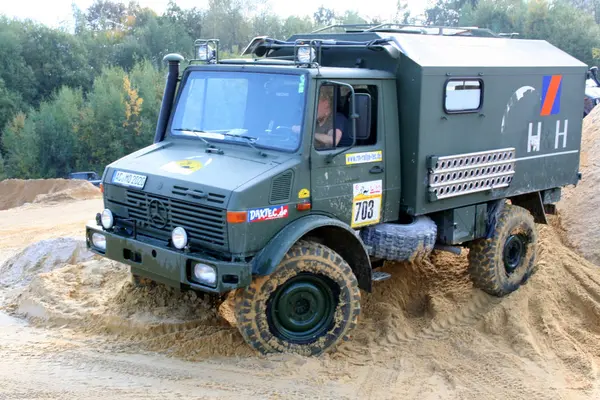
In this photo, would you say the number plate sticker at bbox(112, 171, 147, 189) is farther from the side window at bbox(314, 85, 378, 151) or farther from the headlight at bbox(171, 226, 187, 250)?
the side window at bbox(314, 85, 378, 151)

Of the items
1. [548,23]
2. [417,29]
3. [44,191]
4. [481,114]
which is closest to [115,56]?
[44,191]

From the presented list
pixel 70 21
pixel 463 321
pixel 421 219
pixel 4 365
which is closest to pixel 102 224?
pixel 4 365

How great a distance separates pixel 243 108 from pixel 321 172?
37.0 inches

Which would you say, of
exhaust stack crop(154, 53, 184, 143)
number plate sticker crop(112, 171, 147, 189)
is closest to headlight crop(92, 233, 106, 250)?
number plate sticker crop(112, 171, 147, 189)

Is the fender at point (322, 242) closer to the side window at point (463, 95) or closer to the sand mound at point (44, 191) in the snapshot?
the side window at point (463, 95)

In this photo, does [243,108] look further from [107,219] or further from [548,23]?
[548,23]

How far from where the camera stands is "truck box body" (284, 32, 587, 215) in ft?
21.0

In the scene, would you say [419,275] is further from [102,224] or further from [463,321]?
[102,224]

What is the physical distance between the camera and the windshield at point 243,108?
231 inches

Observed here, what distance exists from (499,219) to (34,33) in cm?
3105

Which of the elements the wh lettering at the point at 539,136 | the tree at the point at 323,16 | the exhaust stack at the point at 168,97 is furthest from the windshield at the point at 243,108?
the tree at the point at 323,16

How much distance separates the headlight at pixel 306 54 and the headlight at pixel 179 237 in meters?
1.72

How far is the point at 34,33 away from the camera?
33.8 m

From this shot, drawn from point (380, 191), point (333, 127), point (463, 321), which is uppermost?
point (333, 127)
